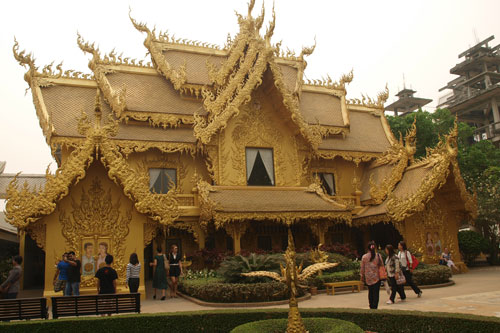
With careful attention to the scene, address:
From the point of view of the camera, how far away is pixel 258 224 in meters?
14.8

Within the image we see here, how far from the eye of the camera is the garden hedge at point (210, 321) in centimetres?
588

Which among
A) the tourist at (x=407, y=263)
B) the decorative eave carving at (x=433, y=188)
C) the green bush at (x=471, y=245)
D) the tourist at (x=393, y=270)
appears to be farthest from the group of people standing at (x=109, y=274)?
the green bush at (x=471, y=245)

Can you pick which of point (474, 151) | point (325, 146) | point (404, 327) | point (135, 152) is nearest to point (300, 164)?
point (325, 146)

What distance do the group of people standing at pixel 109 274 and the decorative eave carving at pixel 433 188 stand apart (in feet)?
23.4

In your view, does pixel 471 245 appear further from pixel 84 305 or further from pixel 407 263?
pixel 84 305

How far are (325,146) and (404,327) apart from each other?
1211 cm

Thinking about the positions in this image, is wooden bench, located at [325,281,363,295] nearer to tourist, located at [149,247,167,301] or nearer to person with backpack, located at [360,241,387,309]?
person with backpack, located at [360,241,387,309]

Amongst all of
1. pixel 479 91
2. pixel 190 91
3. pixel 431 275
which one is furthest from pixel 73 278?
pixel 479 91

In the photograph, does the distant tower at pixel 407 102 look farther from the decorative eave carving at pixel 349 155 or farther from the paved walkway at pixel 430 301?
the paved walkway at pixel 430 301

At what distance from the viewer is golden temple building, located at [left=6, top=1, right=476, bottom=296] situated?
13.8m

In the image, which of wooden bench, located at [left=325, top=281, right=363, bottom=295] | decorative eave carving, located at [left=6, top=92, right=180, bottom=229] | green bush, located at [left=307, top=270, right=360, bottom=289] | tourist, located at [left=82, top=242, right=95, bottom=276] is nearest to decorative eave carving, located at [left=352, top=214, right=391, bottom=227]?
green bush, located at [left=307, top=270, right=360, bottom=289]

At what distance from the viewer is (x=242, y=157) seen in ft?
49.5

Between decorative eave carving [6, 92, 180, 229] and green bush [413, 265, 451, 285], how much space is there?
6.07 metres

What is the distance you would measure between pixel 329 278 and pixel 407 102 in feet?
172
